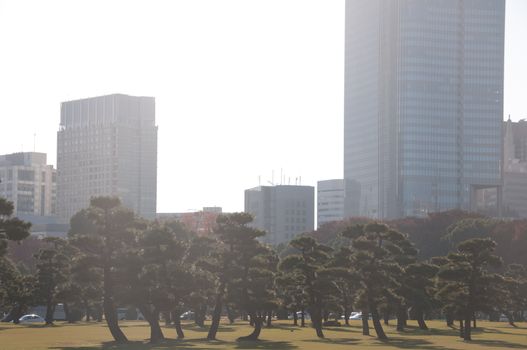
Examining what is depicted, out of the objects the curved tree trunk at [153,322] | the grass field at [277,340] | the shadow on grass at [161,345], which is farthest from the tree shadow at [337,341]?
the curved tree trunk at [153,322]

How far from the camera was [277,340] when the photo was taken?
76125 mm

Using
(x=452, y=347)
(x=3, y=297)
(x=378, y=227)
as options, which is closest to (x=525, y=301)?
(x=378, y=227)

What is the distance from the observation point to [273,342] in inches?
2886

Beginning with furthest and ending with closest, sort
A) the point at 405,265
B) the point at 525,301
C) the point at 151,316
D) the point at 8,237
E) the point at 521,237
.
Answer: the point at 521,237 < the point at 525,301 < the point at 405,265 < the point at 151,316 < the point at 8,237

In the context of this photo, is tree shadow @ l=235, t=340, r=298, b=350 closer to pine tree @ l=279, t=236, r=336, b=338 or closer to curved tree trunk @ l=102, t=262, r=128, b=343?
pine tree @ l=279, t=236, r=336, b=338

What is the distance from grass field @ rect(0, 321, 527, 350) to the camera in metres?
66.5

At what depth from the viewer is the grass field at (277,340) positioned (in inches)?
2618

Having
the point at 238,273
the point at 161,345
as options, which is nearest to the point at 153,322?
the point at 161,345

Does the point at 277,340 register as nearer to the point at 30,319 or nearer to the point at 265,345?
the point at 265,345

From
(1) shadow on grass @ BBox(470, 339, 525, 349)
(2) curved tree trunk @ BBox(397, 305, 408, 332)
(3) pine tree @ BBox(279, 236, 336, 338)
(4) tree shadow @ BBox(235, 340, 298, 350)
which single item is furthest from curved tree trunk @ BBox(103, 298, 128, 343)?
(2) curved tree trunk @ BBox(397, 305, 408, 332)

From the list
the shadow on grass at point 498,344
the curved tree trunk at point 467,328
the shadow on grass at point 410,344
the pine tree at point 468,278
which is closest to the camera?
the shadow on grass at point 410,344

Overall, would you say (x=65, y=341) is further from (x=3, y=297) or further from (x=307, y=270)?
(x=307, y=270)

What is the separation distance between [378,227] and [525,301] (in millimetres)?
36652

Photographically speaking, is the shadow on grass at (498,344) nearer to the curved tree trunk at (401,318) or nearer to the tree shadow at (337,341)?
the tree shadow at (337,341)
